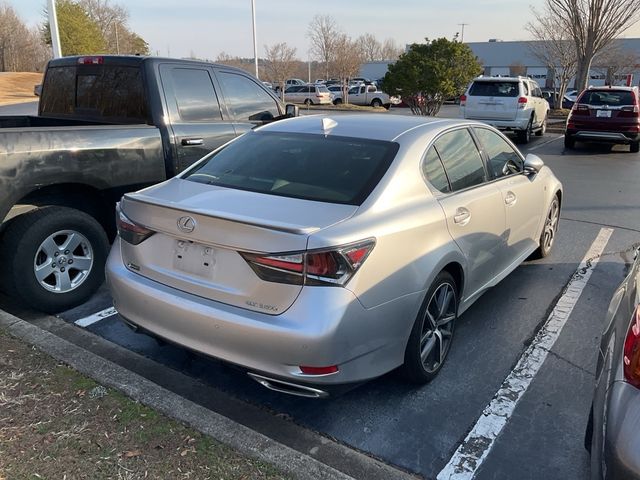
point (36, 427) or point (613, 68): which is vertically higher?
point (613, 68)

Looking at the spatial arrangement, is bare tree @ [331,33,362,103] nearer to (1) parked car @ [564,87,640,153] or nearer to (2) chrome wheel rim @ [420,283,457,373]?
(1) parked car @ [564,87,640,153]

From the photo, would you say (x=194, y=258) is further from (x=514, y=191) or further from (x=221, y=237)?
(x=514, y=191)

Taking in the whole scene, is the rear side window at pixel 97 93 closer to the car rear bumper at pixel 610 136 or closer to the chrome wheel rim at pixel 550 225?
the chrome wheel rim at pixel 550 225

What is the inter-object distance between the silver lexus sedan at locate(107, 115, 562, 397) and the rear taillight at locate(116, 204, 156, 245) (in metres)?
0.01

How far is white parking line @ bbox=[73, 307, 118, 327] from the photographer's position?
4.17 metres

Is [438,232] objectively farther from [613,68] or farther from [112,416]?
[613,68]

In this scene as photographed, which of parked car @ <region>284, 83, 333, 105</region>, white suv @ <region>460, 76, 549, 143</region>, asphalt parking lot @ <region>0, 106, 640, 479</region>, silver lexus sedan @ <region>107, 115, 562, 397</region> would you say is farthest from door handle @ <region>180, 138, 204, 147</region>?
parked car @ <region>284, 83, 333, 105</region>

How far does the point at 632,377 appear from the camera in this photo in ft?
6.28

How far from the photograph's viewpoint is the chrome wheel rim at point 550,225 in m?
5.58

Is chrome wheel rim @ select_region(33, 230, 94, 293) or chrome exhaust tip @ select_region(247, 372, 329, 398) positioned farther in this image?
chrome wheel rim @ select_region(33, 230, 94, 293)

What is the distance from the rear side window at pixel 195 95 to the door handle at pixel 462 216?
2.81m

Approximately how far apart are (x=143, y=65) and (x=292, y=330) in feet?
11.3

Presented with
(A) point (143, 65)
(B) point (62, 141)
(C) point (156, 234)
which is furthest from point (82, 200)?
(C) point (156, 234)

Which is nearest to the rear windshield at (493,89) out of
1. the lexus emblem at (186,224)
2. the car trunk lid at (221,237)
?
the car trunk lid at (221,237)
